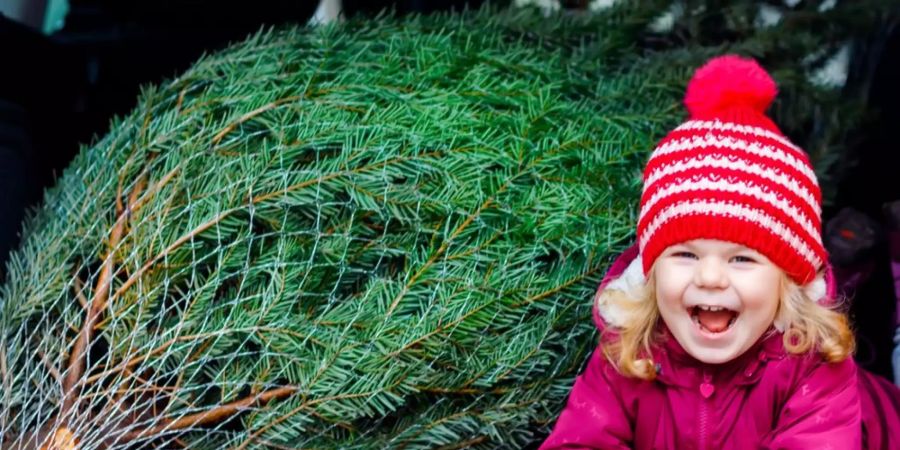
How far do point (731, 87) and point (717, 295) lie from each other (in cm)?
25

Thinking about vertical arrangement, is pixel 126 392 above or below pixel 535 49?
below

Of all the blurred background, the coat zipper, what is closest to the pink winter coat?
the coat zipper

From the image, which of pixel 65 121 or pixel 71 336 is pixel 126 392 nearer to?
pixel 71 336

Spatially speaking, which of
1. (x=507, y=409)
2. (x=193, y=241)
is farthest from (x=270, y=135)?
(x=507, y=409)

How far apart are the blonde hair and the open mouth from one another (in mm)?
59

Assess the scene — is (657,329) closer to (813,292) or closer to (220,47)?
(813,292)

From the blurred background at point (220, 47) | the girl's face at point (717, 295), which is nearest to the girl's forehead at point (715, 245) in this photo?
the girl's face at point (717, 295)

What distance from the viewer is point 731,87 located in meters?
1.20

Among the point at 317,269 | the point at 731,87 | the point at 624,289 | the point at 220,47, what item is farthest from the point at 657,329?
the point at 220,47

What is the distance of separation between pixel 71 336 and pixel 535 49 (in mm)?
735

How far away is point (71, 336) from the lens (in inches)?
47.8

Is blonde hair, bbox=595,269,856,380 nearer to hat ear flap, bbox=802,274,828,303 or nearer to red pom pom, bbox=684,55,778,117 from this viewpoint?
hat ear flap, bbox=802,274,828,303

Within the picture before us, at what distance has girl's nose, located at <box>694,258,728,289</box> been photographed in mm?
1096

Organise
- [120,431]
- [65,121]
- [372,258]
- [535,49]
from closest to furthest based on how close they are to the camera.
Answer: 1. [120,431]
2. [372,258]
3. [535,49]
4. [65,121]
